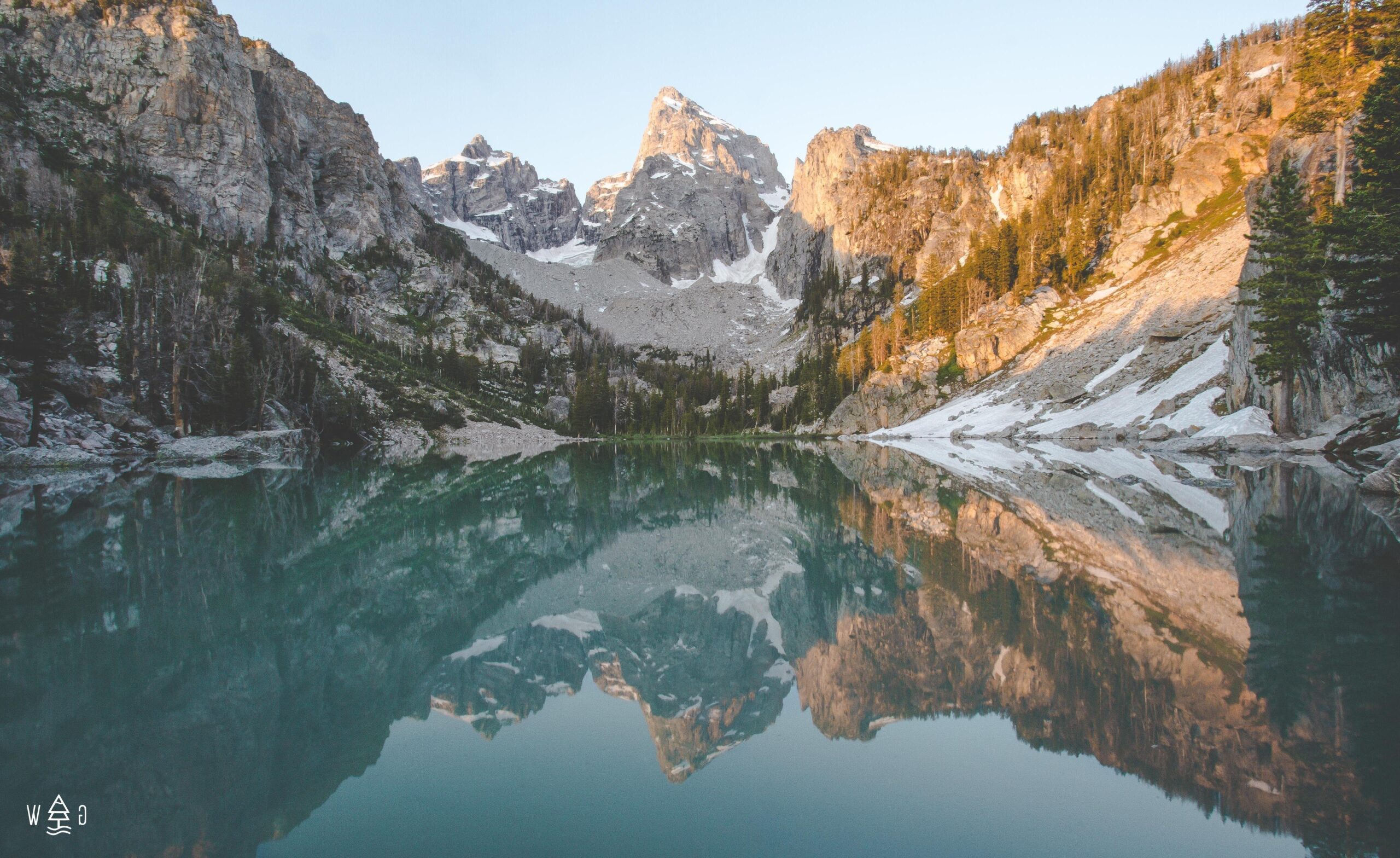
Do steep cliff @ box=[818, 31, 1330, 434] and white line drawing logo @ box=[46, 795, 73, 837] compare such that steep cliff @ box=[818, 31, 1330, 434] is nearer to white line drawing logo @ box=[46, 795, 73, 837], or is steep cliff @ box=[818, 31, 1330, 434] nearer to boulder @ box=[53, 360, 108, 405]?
white line drawing logo @ box=[46, 795, 73, 837]

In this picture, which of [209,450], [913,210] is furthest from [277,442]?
[913,210]

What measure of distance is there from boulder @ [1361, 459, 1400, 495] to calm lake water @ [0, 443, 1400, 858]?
1.61 meters

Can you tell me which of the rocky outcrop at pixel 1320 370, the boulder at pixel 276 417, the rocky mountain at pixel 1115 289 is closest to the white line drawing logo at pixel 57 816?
the rocky outcrop at pixel 1320 370

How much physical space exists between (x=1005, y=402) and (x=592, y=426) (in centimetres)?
7311

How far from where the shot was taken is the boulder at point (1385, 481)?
17.0 meters

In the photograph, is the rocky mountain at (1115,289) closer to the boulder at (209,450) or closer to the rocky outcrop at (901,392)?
the rocky outcrop at (901,392)

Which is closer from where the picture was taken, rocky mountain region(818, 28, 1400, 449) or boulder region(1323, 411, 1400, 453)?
boulder region(1323, 411, 1400, 453)

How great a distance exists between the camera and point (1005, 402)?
6662 centimetres

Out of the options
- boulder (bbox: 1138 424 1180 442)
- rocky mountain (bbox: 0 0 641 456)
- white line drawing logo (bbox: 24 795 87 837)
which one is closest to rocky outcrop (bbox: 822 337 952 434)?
boulder (bbox: 1138 424 1180 442)

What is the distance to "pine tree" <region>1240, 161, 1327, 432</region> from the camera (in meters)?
29.9

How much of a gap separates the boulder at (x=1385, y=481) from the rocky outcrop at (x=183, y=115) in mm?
112028

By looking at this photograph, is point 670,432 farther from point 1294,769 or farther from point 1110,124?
point 1294,769

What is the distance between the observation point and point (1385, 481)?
1739 centimetres

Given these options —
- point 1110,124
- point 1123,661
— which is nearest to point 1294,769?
point 1123,661
